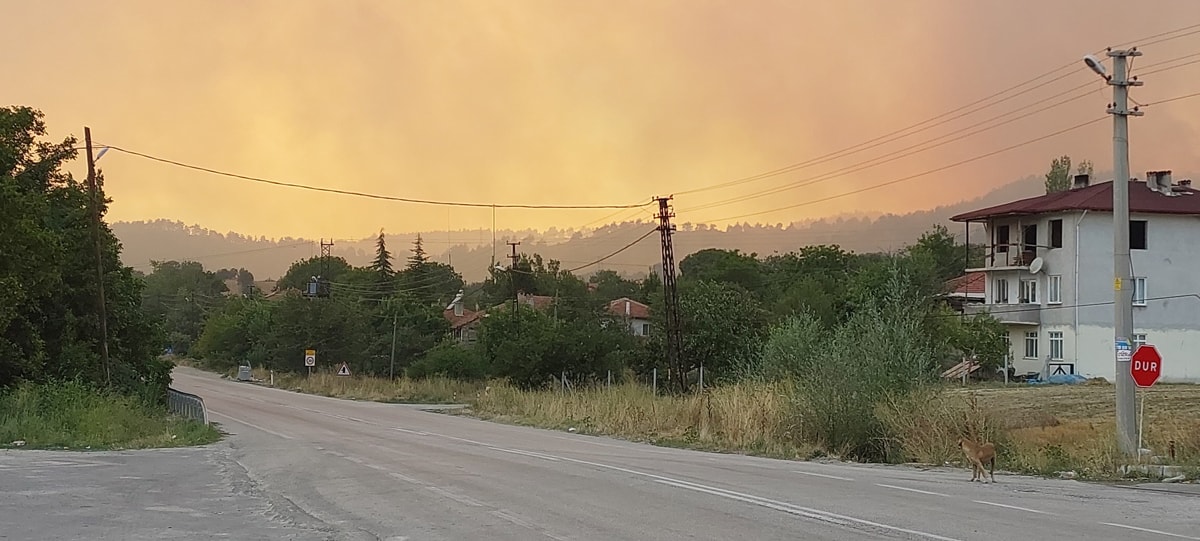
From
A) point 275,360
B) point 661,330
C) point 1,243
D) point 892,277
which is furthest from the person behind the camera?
point 275,360

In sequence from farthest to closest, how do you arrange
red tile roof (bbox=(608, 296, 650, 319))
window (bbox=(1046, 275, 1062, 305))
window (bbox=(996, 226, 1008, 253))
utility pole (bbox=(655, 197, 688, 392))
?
red tile roof (bbox=(608, 296, 650, 319)) < window (bbox=(996, 226, 1008, 253)) < window (bbox=(1046, 275, 1062, 305)) < utility pole (bbox=(655, 197, 688, 392))

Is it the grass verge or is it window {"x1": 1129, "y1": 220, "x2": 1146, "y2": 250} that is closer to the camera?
the grass verge

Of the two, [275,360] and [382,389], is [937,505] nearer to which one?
[382,389]

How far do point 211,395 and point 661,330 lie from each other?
1103 inches

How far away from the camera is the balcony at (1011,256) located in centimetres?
6400

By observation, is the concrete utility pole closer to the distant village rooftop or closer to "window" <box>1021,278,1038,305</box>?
the distant village rooftop

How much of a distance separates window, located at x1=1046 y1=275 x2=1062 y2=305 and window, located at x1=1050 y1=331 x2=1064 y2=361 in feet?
6.18

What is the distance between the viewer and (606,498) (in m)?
13.7

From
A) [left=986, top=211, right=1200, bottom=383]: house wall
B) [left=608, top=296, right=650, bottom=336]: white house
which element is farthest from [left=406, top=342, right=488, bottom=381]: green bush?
[left=986, top=211, right=1200, bottom=383]: house wall

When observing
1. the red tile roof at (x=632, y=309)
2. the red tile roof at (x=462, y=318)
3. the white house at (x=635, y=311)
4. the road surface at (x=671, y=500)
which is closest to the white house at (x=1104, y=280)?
the road surface at (x=671, y=500)

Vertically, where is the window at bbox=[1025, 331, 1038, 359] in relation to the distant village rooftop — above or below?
below

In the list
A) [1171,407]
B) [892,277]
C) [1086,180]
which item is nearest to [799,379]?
[892,277]

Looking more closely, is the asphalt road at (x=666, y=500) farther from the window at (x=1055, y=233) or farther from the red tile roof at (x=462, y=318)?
the red tile roof at (x=462, y=318)

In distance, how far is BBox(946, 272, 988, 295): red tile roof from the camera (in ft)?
267
